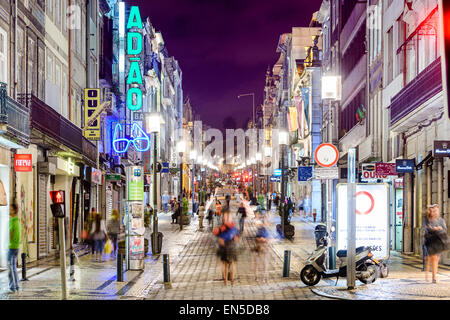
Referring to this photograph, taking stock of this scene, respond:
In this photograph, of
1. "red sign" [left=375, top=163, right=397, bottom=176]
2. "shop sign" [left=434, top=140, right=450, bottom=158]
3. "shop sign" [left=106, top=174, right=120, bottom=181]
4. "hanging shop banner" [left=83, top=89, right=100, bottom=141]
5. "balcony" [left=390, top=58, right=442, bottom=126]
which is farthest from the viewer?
"shop sign" [left=106, top=174, right=120, bottom=181]

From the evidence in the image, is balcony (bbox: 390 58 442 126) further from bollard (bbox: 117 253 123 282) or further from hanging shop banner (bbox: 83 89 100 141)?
hanging shop banner (bbox: 83 89 100 141)

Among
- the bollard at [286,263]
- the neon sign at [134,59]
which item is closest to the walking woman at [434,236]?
the bollard at [286,263]

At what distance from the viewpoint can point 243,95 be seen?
126625 millimetres

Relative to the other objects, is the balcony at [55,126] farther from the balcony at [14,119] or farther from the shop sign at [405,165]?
the shop sign at [405,165]

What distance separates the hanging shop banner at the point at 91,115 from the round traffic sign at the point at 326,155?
17525 mm

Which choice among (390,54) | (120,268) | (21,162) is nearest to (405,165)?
(390,54)

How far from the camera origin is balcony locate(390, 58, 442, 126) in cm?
1853

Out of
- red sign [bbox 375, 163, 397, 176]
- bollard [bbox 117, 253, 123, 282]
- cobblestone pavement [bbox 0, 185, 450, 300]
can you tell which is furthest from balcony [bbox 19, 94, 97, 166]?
red sign [bbox 375, 163, 397, 176]

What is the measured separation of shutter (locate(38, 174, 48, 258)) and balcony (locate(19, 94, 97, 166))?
1.66 metres

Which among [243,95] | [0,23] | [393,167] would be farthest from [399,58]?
[243,95]

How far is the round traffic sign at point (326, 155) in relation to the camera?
54.3 ft

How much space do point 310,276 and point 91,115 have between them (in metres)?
19.3

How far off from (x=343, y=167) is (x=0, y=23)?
28335mm

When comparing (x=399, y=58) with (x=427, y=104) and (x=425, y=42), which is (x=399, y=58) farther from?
(x=427, y=104)
